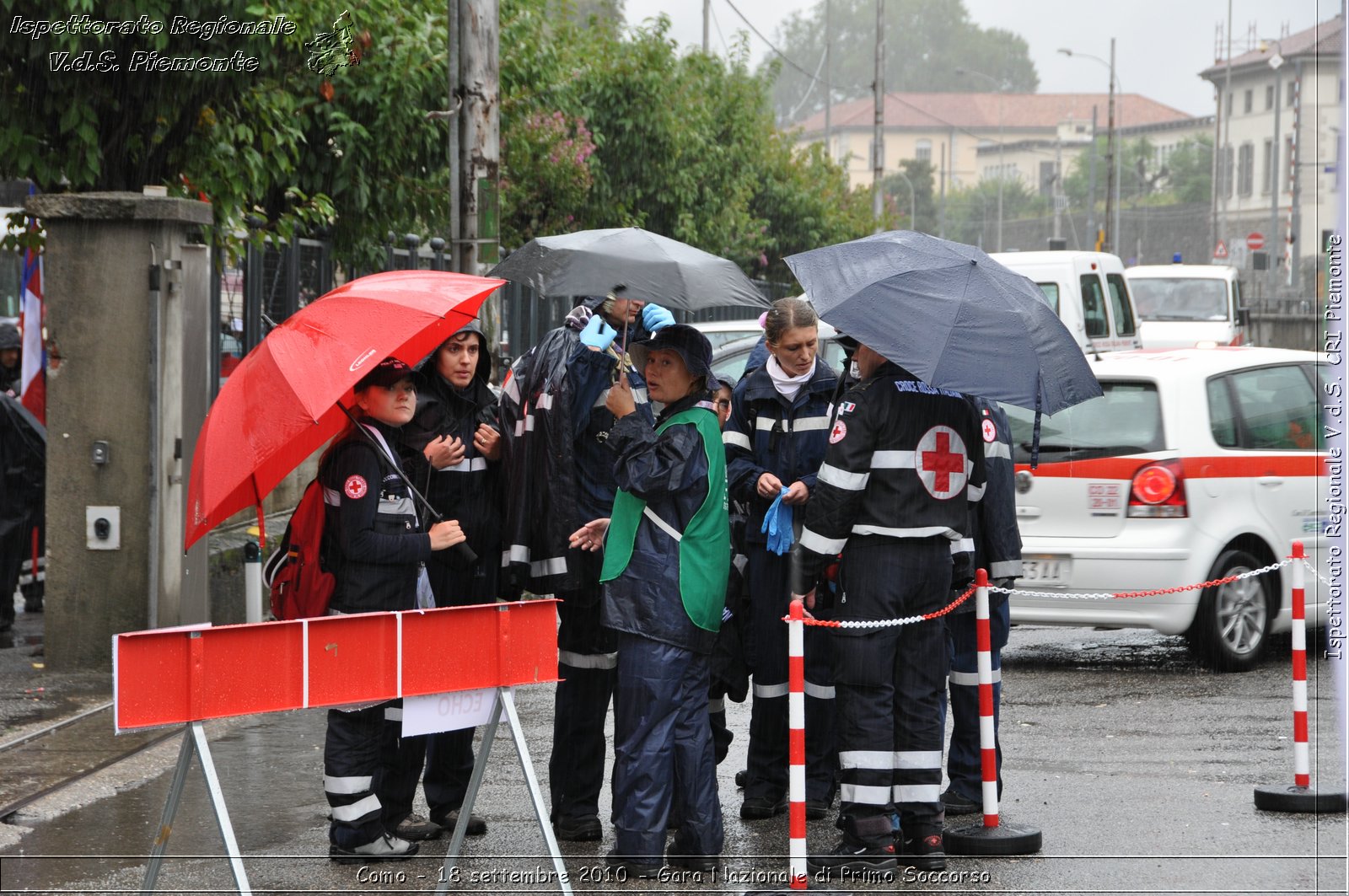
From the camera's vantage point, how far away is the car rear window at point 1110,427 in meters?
8.80

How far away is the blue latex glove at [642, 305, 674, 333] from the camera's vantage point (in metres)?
5.59

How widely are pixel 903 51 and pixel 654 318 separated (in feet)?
379

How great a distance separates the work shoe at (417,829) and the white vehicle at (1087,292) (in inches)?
473

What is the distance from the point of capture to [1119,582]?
345 inches

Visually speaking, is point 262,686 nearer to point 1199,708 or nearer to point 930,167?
point 1199,708

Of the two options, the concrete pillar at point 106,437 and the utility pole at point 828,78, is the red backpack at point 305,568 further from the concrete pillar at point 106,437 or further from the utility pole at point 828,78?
the utility pole at point 828,78

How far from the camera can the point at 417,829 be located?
586 cm

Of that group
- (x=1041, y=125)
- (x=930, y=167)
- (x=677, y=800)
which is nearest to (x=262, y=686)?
(x=677, y=800)

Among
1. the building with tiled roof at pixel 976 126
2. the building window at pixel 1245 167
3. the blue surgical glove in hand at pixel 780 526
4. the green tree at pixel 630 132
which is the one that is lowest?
the blue surgical glove in hand at pixel 780 526

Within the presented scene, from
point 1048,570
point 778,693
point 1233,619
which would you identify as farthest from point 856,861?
point 1233,619

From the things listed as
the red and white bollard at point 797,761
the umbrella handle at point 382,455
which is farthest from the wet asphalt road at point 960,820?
the umbrella handle at point 382,455

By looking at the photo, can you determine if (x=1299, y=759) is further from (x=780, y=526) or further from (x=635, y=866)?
(x=635, y=866)

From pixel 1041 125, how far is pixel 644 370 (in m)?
122

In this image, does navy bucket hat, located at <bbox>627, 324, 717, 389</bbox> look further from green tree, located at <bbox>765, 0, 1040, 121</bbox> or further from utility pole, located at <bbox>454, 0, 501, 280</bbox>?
green tree, located at <bbox>765, 0, 1040, 121</bbox>
